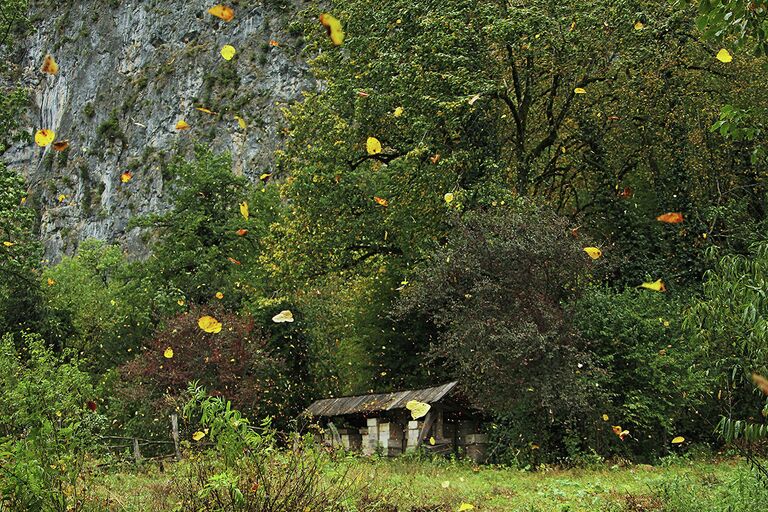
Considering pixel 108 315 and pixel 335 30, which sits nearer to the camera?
pixel 335 30

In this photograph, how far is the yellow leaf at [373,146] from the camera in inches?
814

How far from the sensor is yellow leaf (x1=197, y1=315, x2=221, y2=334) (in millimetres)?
21766

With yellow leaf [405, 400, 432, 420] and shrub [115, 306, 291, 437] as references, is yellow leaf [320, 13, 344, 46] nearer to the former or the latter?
shrub [115, 306, 291, 437]

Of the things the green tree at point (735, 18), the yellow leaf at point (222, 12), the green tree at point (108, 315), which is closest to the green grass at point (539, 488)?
the green tree at point (735, 18)

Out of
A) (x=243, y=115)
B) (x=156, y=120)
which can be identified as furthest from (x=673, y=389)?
(x=156, y=120)

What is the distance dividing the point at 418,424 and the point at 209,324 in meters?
6.86

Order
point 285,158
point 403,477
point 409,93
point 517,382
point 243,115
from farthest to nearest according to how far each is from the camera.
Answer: point 243,115 < point 285,158 < point 409,93 < point 517,382 < point 403,477

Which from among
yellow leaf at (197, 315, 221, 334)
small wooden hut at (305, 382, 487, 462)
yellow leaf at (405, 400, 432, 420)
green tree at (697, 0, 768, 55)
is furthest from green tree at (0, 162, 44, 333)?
green tree at (697, 0, 768, 55)

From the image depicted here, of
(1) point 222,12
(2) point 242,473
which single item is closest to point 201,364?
(1) point 222,12

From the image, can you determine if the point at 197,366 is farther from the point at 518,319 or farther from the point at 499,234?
the point at 518,319

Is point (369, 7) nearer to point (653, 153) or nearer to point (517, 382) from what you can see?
point (653, 153)

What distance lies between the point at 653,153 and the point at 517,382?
30.0 ft

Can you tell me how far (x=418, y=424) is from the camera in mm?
18266

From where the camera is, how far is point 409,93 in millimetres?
19281
